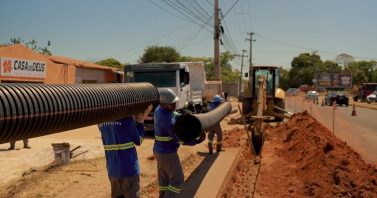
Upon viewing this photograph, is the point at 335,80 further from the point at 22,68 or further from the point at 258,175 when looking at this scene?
the point at 258,175

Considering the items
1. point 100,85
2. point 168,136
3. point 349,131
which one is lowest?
point 349,131

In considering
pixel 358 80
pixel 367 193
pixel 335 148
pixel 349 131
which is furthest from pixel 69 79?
pixel 358 80

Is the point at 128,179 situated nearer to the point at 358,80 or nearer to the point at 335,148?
the point at 335,148

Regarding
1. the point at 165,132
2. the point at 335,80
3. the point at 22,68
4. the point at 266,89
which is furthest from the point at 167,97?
the point at 335,80

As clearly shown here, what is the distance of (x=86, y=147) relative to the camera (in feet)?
42.2

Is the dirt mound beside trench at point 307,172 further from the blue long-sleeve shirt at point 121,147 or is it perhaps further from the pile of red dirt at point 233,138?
the blue long-sleeve shirt at point 121,147

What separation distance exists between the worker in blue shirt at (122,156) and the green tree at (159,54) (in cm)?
6608

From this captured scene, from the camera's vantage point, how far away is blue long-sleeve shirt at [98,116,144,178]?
527cm

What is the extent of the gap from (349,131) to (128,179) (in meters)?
16.6

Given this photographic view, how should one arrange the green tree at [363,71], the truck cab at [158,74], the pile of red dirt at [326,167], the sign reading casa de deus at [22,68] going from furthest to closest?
the green tree at [363,71] < the sign reading casa de deus at [22,68] < the truck cab at [158,74] < the pile of red dirt at [326,167]

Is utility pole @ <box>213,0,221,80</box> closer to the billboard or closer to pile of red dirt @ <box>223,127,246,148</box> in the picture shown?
pile of red dirt @ <box>223,127,246,148</box>

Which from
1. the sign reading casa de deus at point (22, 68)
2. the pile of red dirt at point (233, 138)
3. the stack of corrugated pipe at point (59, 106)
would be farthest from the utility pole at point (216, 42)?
the stack of corrugated pipe at point (59, 106)

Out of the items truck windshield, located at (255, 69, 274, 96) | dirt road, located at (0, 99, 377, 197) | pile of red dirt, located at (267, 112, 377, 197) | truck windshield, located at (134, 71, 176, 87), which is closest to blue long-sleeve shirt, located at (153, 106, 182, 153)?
dirt road, located at (0, 99, 377, 197)

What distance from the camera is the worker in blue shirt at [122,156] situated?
17.3 feet
